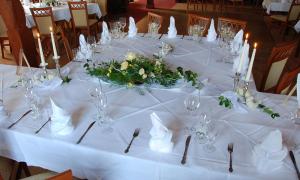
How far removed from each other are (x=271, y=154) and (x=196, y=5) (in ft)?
26.5

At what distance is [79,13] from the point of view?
4965 mm

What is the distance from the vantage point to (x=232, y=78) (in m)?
2.15

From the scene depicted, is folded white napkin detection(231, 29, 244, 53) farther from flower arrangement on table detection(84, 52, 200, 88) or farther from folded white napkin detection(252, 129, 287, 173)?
folded white napkin detection(252, 129, 287, 173)

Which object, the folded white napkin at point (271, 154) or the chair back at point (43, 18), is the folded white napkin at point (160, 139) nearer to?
the folded white napkin at point (271, 154)

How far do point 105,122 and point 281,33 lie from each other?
574cm

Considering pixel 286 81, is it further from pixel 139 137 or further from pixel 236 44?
pixel 139 137

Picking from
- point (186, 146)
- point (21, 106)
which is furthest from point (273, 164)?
point (21, 106)

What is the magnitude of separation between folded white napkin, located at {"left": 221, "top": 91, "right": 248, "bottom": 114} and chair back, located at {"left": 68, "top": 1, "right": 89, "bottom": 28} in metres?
3.80

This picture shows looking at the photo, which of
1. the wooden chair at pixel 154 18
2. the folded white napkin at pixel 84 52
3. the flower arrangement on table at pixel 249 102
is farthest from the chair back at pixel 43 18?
the flower arrangement on table at pixel 249 102

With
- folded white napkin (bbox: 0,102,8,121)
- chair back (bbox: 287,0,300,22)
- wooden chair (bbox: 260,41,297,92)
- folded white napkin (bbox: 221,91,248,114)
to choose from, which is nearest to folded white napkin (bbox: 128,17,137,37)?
wooden chair (bbox: 260,41,297,92)

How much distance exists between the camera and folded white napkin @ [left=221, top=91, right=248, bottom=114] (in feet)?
5.65

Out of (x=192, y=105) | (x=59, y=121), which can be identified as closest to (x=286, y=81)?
(x=192, y=105)

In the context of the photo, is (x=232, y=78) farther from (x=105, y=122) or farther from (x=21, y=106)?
(x=21, y=106)

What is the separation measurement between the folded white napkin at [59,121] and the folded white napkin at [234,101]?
1.07m
